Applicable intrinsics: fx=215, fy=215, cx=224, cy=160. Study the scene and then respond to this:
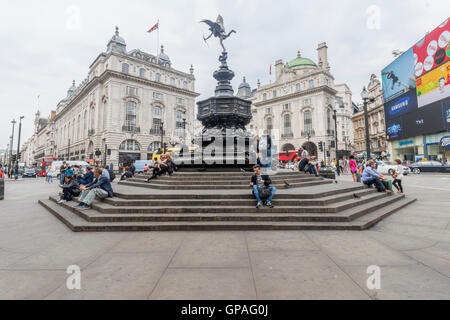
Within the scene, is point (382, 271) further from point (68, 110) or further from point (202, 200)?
point (68, 110)

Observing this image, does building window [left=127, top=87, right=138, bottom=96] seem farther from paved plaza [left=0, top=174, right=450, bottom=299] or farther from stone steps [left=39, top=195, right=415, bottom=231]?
paved plaza [left=0, top=174, right=450, bottom=299]

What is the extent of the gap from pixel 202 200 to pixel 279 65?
178 ft

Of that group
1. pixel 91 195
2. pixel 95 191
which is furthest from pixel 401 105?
pixel 91 195

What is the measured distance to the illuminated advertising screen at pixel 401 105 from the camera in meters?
32.8

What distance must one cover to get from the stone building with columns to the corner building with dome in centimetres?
1816

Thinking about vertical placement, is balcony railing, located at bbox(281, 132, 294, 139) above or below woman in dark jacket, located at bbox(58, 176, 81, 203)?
above

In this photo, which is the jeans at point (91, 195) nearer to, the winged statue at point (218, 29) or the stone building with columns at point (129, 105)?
the winged statue at point (218, 29)

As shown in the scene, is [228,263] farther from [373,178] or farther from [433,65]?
[433,65]

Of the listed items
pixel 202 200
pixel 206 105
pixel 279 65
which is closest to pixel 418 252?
pixel 202 200

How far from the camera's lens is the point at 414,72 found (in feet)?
105

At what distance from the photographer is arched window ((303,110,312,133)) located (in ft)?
149

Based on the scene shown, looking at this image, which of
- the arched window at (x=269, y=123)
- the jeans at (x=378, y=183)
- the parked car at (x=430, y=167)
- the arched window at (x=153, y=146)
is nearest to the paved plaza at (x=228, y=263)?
the jeans at (x=378, y=183)

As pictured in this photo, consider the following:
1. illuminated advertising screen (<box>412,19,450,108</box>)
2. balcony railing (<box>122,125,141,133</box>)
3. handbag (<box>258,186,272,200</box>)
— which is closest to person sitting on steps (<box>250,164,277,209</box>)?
handbag (<box>258,186,272,200</box>)

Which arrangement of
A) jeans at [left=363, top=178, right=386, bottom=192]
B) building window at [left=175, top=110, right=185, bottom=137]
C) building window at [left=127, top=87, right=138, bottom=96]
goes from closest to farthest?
jeans at [left=363, top=178, right=386, bottom=192] < building window at [left=127, top=87, right=138, bottom=96] < building window at [left=175, top=110, right=185, bottom=137]
